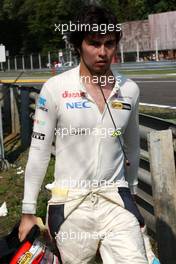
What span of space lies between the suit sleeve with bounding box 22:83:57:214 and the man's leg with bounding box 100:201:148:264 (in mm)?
394

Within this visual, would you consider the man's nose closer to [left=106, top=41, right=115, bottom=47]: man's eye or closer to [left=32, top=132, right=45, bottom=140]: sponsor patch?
[left=106, top=41, right=115, bottom=47]: man's eye

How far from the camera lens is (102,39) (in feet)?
10.6

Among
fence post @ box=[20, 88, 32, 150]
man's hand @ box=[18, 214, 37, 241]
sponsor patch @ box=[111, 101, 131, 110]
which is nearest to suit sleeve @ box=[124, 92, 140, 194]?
sponsor patch @ box=[111, 101, 131, 110]

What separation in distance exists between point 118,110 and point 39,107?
0.43 meters

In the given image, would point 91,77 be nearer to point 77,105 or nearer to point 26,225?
point 77,105

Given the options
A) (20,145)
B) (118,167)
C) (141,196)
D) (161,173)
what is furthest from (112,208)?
(20,145)

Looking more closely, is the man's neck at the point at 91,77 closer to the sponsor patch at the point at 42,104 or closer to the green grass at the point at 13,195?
the sponsor patch at the point at 42,104

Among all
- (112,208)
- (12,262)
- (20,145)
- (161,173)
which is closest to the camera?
(12,262)

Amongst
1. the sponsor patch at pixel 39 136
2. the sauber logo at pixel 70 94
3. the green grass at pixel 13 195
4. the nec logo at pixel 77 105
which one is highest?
the sauber logo at pixel 70 94

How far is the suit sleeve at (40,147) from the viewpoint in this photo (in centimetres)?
320

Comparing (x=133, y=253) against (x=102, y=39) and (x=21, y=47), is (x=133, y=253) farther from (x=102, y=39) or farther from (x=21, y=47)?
(x=21, y=47)

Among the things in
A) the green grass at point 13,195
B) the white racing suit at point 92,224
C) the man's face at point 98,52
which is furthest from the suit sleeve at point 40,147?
the green grass at point 13,195

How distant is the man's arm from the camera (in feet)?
10.5

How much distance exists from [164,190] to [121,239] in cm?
150
